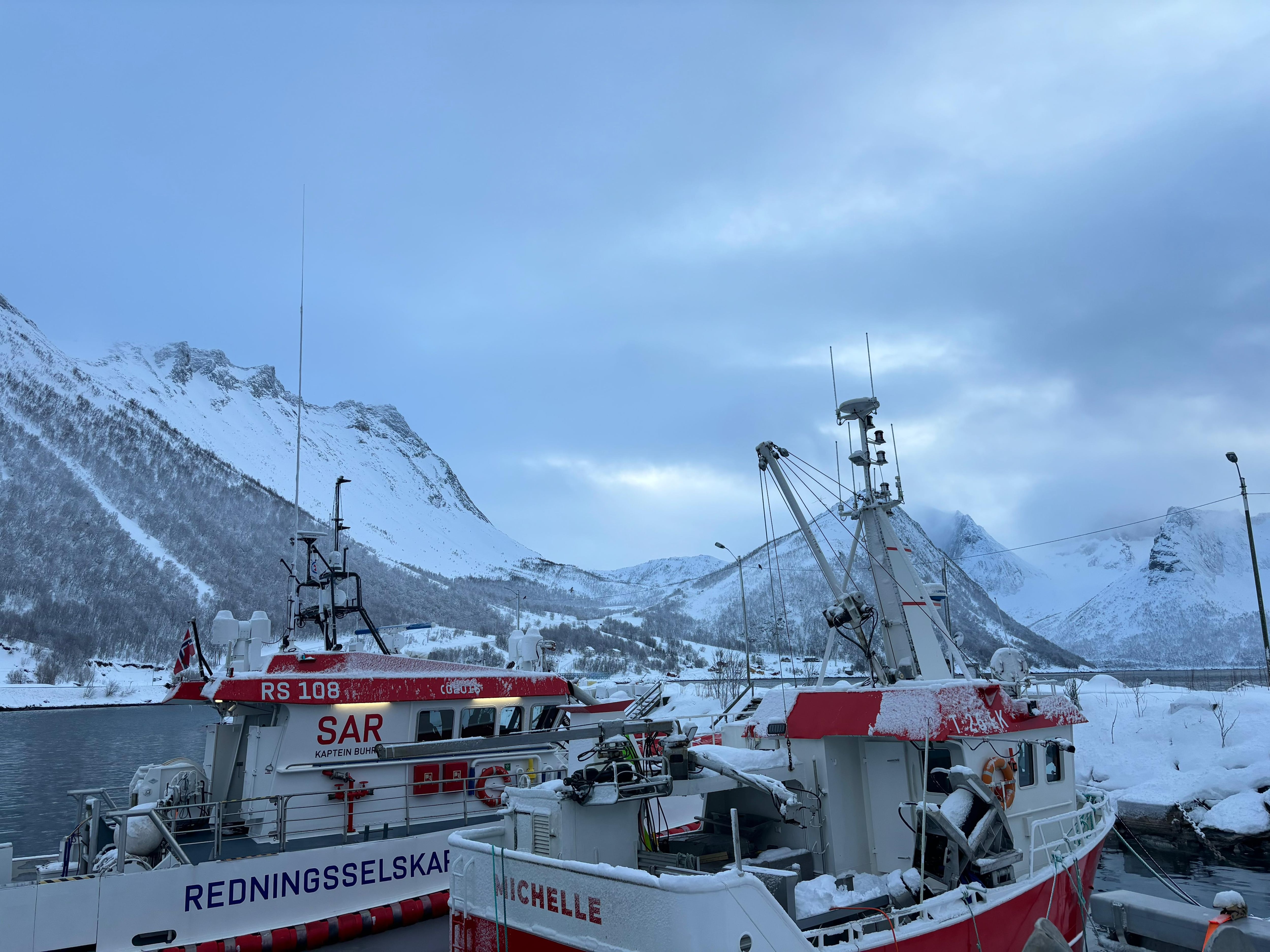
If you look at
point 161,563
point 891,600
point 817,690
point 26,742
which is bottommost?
point 26,742

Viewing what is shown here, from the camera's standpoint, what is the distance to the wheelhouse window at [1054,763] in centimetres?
1270

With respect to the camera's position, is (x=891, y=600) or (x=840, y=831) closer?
(x=840, y=831)

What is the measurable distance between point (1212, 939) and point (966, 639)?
19427 centimetres

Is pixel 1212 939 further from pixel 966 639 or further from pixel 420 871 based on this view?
pixel 966 639

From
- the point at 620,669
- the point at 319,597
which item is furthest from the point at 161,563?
the point at 319,597

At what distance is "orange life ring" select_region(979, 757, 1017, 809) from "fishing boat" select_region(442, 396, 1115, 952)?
3cm

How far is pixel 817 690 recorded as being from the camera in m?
12.5

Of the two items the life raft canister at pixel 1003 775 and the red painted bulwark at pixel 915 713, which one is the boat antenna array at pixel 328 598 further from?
the life raft canister at pixel 1003 775

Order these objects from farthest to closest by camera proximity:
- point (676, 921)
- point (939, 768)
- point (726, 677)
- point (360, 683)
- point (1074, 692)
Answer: point (726, 677) < point (1074, 692) < point (360, 683) < point (939, 768) < point (676, 921)

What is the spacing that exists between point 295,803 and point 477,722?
150 inches

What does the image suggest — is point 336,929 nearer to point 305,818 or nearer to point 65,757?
point 305,818

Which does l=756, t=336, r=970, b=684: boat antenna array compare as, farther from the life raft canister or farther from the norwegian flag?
the norwegian flag

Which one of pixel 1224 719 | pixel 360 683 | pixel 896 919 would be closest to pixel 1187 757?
pixel 1224 719

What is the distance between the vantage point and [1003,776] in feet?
38.3
